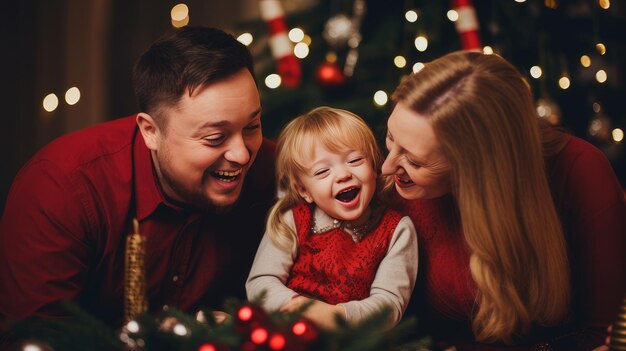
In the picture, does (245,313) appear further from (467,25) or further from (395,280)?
(467,25)

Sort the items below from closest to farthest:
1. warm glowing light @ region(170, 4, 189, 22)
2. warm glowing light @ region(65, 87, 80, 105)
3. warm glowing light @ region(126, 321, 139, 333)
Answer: warm glowing light @ region(126, 321, 139, 333), warm glowing light @ region(65, 87, 80, 105), warm glowing light @ region(170, 4, 189, 22)

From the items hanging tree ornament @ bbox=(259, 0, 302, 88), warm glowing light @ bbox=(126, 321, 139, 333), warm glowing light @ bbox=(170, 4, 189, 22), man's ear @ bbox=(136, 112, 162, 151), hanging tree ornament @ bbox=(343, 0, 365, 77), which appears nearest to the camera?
warm glowing light @ bbox=(126, 321, 139, 333)

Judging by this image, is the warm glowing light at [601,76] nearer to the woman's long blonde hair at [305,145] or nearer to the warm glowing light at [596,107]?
Answer: the warm glowing light at [596,107]

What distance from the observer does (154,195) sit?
1819 millimetres

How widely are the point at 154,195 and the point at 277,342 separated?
2.83 ft

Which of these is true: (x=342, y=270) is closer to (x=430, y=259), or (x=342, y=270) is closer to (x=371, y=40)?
(x=430, y=259)

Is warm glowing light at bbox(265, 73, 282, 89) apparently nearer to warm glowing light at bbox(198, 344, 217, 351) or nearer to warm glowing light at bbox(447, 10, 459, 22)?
warm glowing light at bbox(447, 10, 459, 22)

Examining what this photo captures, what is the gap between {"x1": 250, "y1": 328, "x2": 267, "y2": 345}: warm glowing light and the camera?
109 cm

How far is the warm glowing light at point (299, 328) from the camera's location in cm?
111

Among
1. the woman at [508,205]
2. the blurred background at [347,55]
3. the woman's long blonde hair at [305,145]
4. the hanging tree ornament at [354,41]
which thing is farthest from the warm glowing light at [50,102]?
the woman at [508,205]

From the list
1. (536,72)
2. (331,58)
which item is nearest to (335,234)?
(331,58)

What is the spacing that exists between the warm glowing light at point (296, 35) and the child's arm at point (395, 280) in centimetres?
143

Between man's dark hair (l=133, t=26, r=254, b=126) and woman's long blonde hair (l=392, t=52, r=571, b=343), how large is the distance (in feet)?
1.55

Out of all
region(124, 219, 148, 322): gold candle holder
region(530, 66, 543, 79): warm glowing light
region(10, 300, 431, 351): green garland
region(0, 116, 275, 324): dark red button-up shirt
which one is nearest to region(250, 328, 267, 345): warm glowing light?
region(10, 300, 431, 351): green garland
